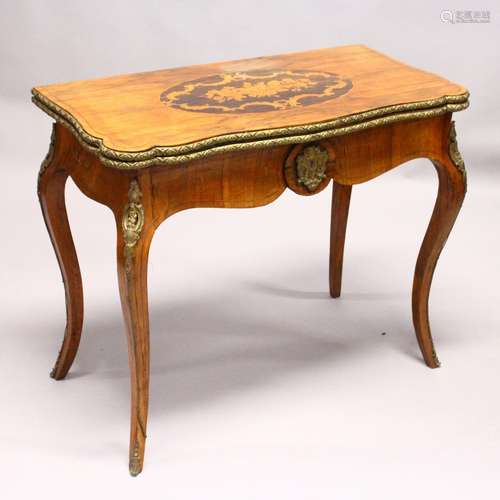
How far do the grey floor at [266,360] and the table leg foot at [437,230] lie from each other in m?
0.09

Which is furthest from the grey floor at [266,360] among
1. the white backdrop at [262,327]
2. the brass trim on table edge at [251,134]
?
the brass trim on table edge at [251,134]

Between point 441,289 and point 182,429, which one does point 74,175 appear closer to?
point 182,429

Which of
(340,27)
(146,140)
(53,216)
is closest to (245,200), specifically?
(146,140)

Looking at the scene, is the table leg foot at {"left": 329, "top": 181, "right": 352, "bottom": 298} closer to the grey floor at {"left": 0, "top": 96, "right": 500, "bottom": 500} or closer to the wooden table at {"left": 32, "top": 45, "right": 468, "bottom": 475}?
the grey floor at {"left": 0, "top": 96, "right": 500, "bottom": 500}

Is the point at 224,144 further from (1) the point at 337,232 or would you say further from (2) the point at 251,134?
(1) the point at 337,232

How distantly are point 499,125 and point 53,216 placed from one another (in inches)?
88.5

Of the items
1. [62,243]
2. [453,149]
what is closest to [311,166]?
[453,149]

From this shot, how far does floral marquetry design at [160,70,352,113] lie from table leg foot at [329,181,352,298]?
1.76ft

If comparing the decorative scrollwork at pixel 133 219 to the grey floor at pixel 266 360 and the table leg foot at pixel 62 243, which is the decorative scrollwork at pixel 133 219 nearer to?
the table leg foot at pixel 62 243

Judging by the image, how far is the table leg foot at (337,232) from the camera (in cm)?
368

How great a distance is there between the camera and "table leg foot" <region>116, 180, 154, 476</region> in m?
2.67

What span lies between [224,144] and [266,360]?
35.5 inches

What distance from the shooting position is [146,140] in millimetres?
2641

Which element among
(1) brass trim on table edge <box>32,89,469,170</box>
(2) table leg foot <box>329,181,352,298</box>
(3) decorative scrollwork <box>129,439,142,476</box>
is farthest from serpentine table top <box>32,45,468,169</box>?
(3) decorative scrollwork <box>129,439,142,476</box>
